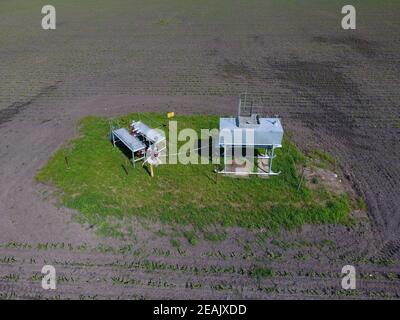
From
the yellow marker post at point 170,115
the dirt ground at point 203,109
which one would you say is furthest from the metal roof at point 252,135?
the yellow marker post at point 170,115

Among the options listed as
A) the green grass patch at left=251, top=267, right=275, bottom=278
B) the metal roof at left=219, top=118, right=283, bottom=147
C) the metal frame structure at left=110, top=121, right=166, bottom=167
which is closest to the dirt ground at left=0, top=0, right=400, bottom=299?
the green grass patch at left=251, top=267, right=275, bottom=278

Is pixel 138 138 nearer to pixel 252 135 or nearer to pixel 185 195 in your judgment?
pixel 185 195

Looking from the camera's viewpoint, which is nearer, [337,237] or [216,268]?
[216,268]

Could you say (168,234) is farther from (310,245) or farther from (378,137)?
(378,137)

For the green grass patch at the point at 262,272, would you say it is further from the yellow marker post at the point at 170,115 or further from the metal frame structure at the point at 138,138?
the yellow marker post at the point at 170,115

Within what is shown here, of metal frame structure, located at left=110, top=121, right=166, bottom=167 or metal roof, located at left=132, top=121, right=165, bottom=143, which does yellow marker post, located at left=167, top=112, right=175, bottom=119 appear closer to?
metal roof, located at left=132, top=121, right=165, bottom=143

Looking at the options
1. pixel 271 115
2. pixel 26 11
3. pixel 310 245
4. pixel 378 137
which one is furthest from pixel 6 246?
pixel 26 11
